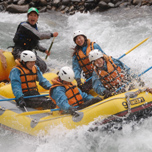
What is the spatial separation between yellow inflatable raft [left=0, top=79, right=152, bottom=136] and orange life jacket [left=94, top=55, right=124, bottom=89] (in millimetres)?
459

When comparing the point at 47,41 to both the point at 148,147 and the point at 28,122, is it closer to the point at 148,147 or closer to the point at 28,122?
the point at 28,122

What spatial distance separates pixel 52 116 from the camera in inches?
158

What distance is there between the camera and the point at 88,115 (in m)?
3.67

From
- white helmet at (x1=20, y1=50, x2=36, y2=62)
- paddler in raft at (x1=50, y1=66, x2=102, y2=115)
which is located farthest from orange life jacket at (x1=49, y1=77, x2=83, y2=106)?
white helmet at (x1=20, y1=50, x2=36, y2=62)

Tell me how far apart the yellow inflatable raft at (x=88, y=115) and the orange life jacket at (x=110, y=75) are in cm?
46

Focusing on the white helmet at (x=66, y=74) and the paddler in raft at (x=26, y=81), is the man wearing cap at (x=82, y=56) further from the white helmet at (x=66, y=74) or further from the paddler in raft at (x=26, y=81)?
the white helmet at (x=66, y=74)

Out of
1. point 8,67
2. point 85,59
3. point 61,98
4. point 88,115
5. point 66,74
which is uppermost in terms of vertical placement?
point 8,67

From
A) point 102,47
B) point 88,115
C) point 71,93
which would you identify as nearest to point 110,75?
point 71,93

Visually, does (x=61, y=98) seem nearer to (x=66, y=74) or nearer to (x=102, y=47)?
(x=66, y=74)

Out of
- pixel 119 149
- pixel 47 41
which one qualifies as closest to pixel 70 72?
pixel 119 149

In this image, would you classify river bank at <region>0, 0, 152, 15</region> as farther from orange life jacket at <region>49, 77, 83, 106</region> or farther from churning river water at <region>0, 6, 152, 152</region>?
orange life jacket at <region>49, 77, 83, 106</region>

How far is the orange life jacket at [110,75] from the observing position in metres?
4.13

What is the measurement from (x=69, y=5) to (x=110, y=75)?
8.69 metres

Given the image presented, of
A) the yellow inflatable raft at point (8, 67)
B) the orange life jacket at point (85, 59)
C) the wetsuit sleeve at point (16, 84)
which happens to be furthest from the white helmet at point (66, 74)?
the yellow inflatable raft at point (8, 67)
